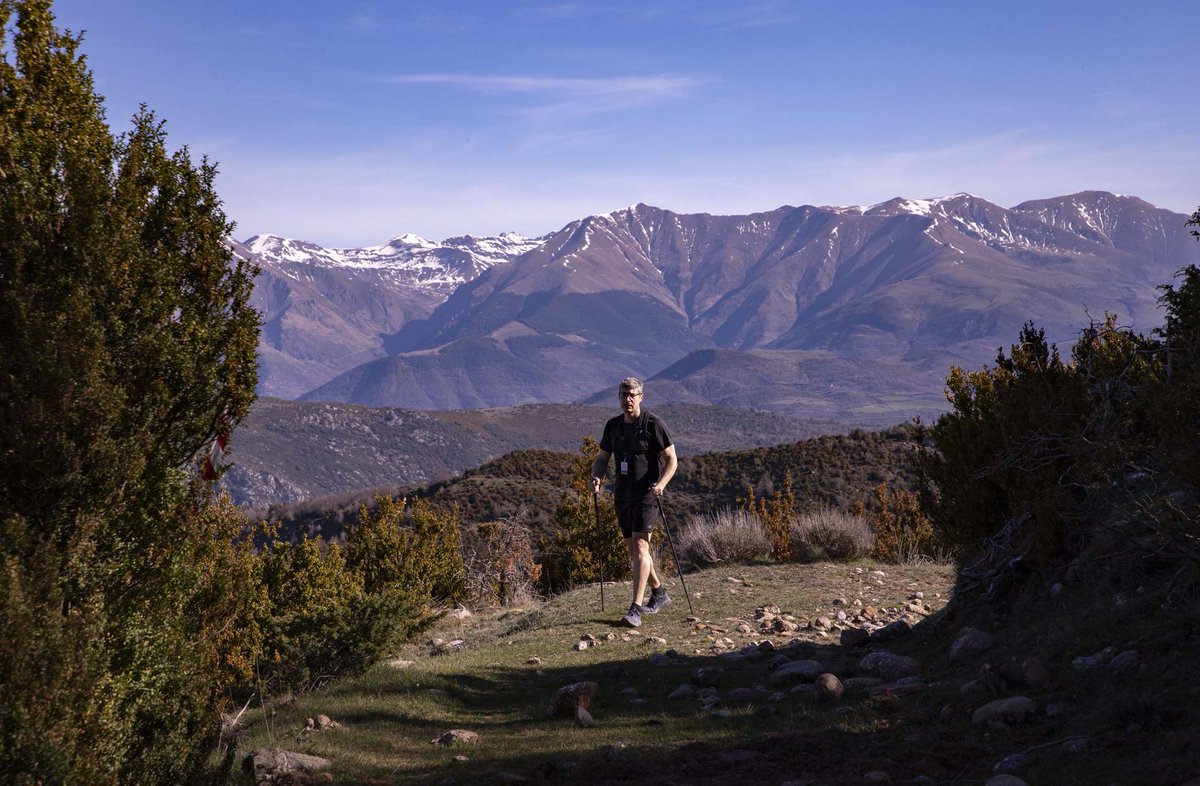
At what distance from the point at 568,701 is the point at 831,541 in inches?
351

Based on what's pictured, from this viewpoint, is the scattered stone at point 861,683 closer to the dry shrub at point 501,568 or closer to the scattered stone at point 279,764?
the scattered stone at point 279,764

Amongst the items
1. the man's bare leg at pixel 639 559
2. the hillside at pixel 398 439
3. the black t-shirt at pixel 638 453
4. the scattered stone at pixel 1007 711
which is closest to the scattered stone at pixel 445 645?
the man's bare leg at pixel 639 559

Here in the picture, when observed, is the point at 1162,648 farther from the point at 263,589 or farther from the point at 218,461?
the point at 263,589

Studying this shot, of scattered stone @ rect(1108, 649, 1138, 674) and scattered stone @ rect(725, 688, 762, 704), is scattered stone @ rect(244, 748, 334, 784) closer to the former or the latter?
scattered stone @ rect(725, 688, 762, 704)

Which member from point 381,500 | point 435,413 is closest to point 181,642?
point 381,500

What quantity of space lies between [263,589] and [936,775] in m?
8.42

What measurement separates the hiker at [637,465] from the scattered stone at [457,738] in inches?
139

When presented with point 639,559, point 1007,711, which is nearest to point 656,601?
point 639,559

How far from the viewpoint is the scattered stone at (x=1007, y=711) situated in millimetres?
4949

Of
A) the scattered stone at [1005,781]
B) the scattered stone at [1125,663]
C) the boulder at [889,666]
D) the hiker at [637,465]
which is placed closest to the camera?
the scattered stone at [1005,781]

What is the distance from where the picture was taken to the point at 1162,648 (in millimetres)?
4988

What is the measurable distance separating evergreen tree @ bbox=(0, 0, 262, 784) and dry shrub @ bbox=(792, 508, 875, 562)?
1089 cm

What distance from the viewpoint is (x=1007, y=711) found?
5004mm

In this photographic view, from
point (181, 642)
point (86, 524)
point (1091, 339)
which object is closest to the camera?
point (86, 524)
